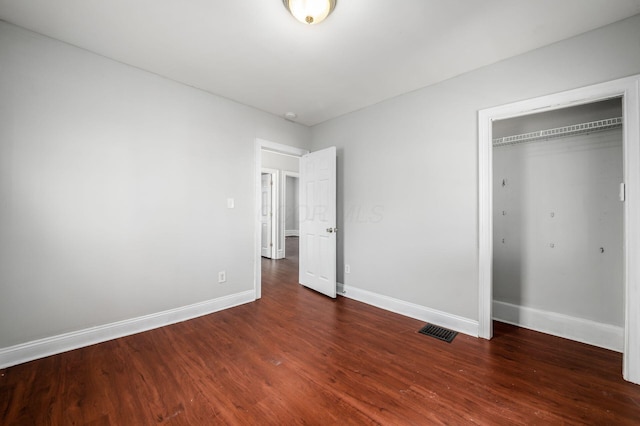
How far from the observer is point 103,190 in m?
2.33

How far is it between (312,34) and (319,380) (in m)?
2.61

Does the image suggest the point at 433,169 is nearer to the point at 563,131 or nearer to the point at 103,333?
the point at 563,131

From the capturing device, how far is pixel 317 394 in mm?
1670

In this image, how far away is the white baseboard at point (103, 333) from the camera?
1.97 meters

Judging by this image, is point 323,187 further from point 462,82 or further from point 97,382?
point 97,382

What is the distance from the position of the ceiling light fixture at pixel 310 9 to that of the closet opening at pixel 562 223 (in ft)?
7.49

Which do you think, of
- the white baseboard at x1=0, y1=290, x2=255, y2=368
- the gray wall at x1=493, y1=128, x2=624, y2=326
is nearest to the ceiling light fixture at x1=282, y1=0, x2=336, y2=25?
the gray wall at x1=493, y1=128, x2=624, y2=326

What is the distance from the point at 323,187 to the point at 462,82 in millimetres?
2016

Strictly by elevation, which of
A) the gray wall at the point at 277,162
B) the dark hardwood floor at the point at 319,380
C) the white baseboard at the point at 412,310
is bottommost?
the dark hardwood floor at the point at 319,380

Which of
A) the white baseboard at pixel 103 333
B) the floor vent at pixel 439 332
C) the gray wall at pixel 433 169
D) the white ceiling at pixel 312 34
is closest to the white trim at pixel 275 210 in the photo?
the gray wall at pixel 433 169

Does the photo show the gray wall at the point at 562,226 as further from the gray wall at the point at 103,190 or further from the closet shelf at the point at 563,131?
the gray wall at the point at 103,190

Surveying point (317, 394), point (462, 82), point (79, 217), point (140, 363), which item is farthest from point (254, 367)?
point (462, 82)

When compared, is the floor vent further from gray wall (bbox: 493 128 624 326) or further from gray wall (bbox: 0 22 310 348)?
gray wall (bbox: 0 22 310 348)

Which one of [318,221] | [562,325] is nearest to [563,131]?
[562,325]
